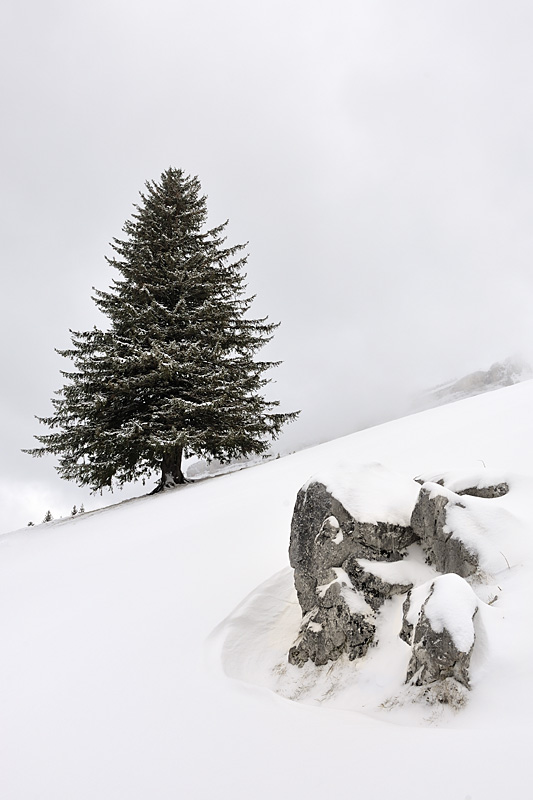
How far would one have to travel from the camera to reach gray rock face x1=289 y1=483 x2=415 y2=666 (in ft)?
7.50

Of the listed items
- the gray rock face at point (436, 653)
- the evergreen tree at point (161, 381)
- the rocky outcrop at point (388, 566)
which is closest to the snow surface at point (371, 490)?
the rocky outcrop at point (388, 566)

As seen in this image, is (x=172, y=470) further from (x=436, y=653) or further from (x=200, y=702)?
(x=436, y=653)

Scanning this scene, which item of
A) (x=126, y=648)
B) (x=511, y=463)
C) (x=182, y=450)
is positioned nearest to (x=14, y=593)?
(x=126, y=648)

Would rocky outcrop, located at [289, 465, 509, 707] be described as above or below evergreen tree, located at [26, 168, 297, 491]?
below

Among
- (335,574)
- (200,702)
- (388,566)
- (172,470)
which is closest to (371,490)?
(388,566)

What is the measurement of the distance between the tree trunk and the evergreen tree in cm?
3

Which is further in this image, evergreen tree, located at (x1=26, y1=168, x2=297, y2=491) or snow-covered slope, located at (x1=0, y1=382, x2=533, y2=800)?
evergreen tree, located at (x1=26, y1=168, x2=297, y2=491)

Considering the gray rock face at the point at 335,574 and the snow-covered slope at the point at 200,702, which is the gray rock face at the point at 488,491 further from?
the gray rock face at the point at 335,574

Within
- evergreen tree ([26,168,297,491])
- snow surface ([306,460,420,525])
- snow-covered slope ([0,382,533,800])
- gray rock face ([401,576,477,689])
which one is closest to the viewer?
snow-covered slope ([0,382,533,800])

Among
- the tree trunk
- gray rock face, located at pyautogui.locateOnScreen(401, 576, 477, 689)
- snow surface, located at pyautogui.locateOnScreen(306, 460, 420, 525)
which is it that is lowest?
gray rock face, located at pyautogui.locateOnScreen(401, 576, 477, 689)

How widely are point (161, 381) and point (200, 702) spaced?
9.05 metres

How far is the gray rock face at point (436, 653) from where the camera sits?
170 centimetres

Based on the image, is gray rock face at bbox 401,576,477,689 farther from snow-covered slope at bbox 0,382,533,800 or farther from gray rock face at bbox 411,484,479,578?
gray rock face at bbox 411,484,479,578

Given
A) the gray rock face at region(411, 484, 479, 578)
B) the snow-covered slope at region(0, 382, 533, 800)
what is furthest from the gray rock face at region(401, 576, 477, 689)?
the gray rock face at region(411, 484, 479, 578)
